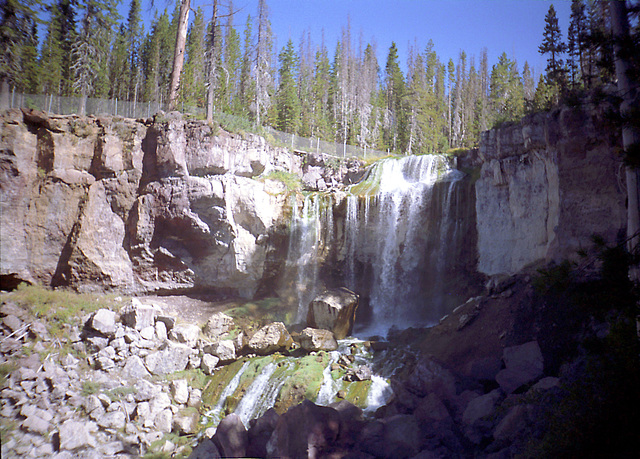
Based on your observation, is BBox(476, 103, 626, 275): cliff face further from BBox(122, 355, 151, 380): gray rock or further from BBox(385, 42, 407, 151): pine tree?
BBox(385, 42, 407, 151): pine tree

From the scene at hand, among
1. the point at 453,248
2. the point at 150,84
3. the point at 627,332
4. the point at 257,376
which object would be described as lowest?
the point at 257,376

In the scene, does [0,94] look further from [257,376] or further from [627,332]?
[627,332]

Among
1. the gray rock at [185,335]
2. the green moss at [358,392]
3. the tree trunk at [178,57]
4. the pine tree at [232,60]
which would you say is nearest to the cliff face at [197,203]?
the tree trunk at [178,57]

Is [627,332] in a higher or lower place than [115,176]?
lower

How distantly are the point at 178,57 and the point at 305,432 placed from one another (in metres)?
20.4

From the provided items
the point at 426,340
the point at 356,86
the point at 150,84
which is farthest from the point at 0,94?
the point at 356,86

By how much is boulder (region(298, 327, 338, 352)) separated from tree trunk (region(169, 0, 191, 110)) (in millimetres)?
14060

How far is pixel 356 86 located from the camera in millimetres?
48688

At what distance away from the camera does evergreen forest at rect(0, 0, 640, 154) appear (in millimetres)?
17703

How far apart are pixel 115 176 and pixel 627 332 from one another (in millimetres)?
19542

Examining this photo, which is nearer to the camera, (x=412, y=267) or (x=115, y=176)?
(x=115, y=176)

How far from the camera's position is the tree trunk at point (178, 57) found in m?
20.1

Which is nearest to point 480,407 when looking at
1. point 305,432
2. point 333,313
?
point 305,432

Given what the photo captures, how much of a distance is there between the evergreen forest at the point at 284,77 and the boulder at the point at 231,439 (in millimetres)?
11835
